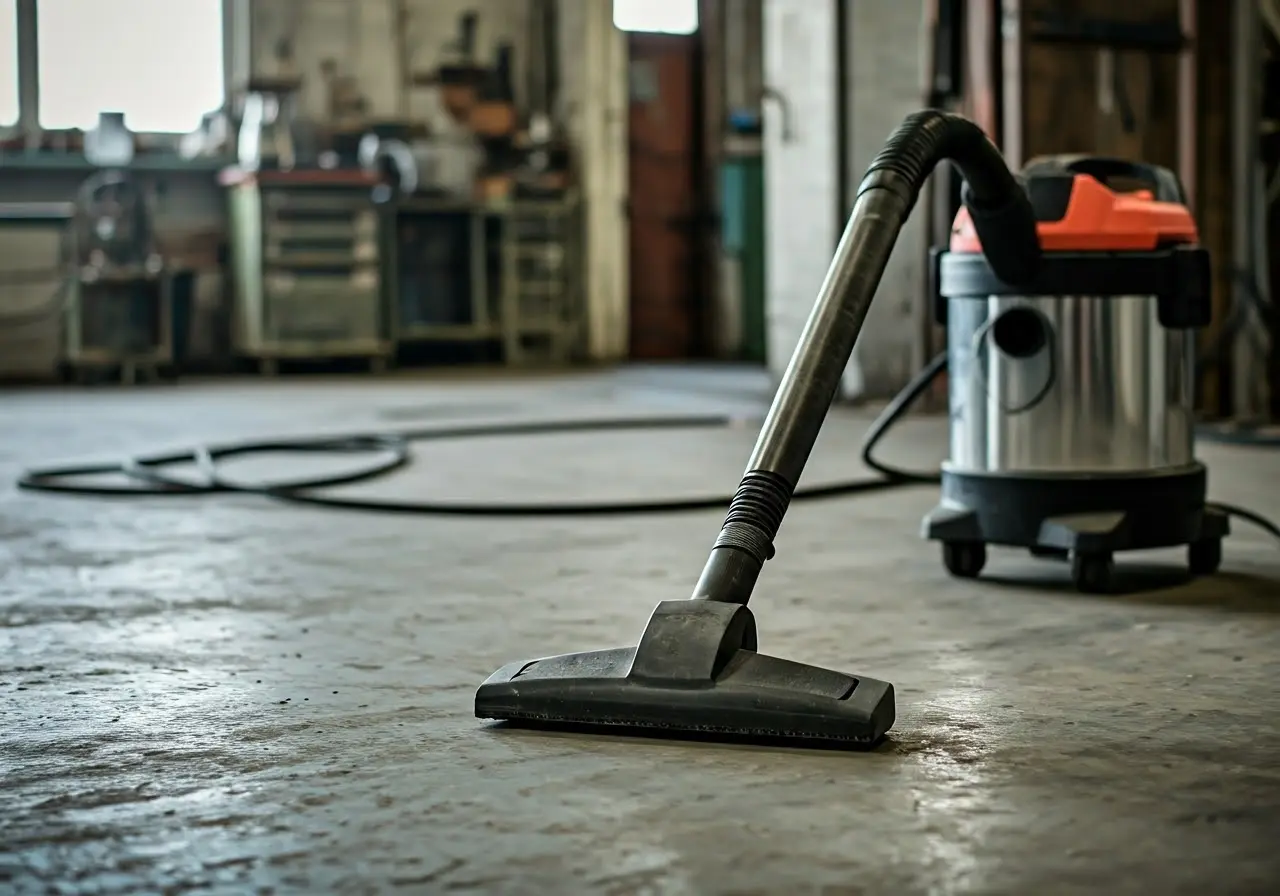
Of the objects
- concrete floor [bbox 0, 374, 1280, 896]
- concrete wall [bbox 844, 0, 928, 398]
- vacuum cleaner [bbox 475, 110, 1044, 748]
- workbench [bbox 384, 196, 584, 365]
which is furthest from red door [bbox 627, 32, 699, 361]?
vacuum cleaner [bbox 475, 110, 1044, 748]

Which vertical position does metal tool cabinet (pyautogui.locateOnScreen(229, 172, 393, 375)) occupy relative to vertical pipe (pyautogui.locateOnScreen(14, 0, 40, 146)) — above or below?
below

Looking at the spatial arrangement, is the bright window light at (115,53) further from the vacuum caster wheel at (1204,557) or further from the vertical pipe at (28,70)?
the vacuum caster wheel at (1204,557)

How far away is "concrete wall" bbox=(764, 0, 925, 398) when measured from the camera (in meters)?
5.82

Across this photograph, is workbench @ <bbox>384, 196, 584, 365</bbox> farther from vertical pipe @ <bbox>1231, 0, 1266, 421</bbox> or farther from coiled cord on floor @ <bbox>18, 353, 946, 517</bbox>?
vertical pipe @ <bbox>1231, 0, 1266, 421</bbox>

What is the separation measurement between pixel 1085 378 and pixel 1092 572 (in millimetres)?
278

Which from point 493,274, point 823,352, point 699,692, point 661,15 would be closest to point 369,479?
point 823,352

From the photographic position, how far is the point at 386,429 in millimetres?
5477

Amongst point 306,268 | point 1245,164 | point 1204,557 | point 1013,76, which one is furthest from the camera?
point 306,268

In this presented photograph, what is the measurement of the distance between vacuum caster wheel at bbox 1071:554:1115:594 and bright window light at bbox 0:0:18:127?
8.37m

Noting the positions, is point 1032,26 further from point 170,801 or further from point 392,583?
point 170,801

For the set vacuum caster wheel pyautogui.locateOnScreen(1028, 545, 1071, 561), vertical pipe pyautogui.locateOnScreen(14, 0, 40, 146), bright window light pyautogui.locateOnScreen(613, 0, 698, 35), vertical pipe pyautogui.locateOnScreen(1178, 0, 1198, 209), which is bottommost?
vacuum caster wheel pyautogui.locateOnScreen(1028, 545, 1071, 561)

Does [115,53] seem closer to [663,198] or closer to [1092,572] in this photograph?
[663,198]

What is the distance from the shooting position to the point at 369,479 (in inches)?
157

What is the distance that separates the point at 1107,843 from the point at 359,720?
0.75 metres
